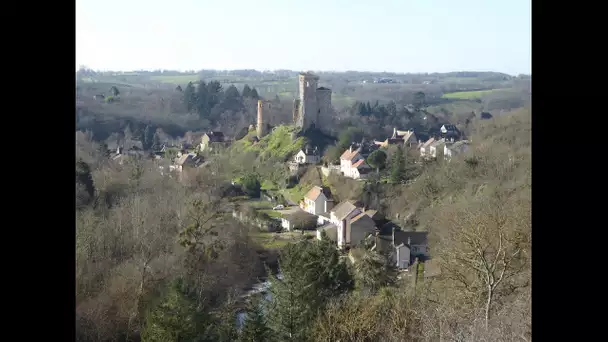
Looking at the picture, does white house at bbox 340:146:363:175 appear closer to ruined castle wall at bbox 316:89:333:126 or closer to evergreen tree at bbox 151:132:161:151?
ruined castle wall at bbox 316:89:333:126

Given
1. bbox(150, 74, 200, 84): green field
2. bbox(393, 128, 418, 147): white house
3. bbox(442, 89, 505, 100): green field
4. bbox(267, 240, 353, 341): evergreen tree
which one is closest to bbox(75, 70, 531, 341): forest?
bbox(267, 240, 353, 341): evergreen tree

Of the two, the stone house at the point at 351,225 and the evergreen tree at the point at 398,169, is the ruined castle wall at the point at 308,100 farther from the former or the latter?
the stone house at the point at 351,225

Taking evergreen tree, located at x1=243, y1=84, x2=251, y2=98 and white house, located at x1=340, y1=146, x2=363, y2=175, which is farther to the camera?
evergreen tree, located at x1=243, y1=84, x2=251, y2=98

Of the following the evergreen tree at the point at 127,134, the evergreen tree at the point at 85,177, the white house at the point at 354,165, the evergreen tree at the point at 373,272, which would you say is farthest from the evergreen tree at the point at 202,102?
the evergreen tree at the point at 373,272

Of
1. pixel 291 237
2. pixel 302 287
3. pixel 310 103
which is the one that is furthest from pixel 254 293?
pixel 310 103
